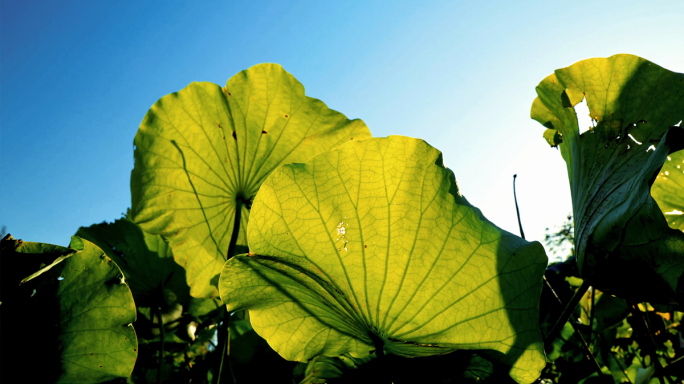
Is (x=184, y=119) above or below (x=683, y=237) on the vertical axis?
above

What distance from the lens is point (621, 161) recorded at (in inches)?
29.1

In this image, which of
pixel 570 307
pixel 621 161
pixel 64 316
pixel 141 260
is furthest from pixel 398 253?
pixel 141 260

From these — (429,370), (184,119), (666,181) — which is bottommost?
(429,370)

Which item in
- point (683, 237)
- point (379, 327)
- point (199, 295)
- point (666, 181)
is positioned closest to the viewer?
point (683, 237)

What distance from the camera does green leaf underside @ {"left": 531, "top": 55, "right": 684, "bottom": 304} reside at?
56cm

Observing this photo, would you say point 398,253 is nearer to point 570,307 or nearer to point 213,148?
point 570,307

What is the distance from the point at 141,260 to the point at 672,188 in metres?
1.60

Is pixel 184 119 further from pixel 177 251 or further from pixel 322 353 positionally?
pixel 322 353

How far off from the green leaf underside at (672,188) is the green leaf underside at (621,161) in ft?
0.87

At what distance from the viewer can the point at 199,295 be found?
1.12m

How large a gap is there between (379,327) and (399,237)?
0.57ft

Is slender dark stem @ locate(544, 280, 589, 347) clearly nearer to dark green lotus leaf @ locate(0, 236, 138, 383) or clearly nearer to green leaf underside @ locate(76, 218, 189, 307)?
dark green lotus leaf @ locate(0, 236, 138, 383)

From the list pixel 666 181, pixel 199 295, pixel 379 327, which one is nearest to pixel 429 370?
pixel 379 327

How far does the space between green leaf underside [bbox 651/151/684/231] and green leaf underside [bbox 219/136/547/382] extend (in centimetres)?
69
